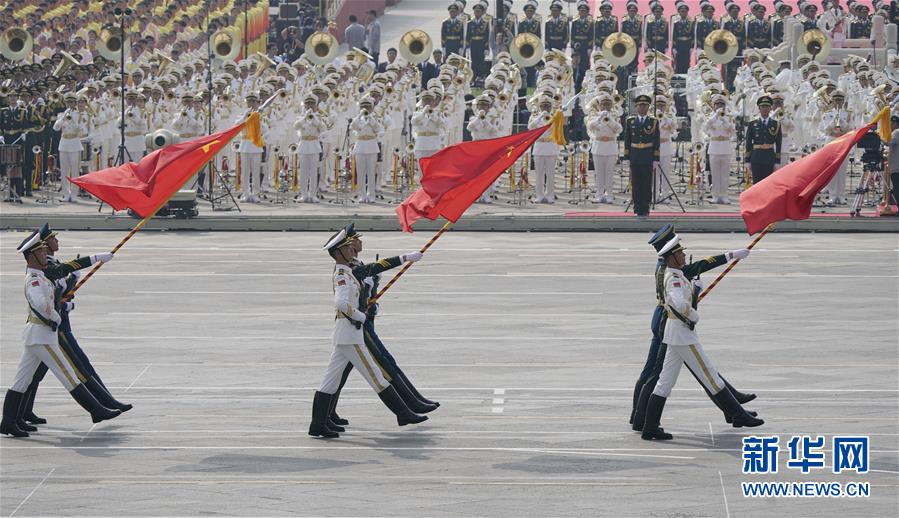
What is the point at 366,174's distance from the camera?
35.6 meters

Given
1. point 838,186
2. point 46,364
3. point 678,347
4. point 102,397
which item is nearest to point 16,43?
point 838,186

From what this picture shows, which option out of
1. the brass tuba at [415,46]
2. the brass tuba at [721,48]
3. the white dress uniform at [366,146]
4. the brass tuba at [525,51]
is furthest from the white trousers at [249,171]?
the brass tuba at [721,48]

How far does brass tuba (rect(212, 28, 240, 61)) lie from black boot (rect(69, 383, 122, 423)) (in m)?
29.8

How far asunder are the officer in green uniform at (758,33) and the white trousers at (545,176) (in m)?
12.4

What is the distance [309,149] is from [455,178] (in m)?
17.4

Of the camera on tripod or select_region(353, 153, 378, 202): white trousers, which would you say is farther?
select_region(353, 153, 378, 202): white trousers

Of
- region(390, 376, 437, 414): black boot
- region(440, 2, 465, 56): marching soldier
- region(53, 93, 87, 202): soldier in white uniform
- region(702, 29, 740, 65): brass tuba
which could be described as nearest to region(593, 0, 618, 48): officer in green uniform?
region(440, 2, 465, 56): marching soldier

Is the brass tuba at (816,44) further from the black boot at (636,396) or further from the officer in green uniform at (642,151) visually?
the black boot at (636,396)

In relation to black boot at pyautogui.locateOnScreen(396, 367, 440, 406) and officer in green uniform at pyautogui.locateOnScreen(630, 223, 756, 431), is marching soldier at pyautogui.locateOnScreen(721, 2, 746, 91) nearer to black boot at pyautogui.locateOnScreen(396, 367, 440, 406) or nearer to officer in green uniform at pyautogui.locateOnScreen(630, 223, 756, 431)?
black boot at pyautogui.locateOnScreen(396, 367, 440, 406)

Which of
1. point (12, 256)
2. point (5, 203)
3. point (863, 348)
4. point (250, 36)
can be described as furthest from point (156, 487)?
point (250, 36)

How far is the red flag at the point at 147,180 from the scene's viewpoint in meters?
18.6

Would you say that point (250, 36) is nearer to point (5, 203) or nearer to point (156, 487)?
point (5, 203)

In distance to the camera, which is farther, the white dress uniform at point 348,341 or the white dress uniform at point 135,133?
the white dress uniform at point 135,133

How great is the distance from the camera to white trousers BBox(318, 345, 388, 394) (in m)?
Answer: 17.0
